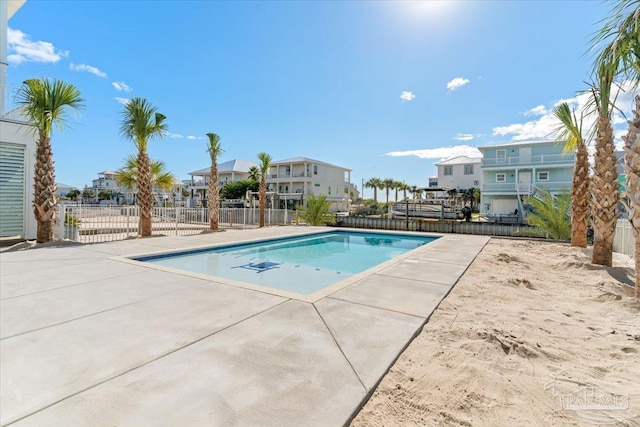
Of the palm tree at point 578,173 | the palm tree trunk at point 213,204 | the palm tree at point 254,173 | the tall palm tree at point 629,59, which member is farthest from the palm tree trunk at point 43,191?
the palm tree at point 254,173

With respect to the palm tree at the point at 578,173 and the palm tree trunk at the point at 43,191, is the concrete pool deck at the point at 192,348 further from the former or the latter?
the palm tree at the point at 578,173

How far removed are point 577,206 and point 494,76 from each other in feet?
22.6

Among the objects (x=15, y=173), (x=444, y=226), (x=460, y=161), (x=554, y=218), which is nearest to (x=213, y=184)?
(x=15, y=173)

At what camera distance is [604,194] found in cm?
743

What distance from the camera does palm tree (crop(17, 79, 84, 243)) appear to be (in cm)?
959

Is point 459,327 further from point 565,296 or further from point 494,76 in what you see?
point 494,76

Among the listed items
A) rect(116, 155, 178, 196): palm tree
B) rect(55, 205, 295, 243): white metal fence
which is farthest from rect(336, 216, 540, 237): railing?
rect(116, 155, 178, 196): palm tree

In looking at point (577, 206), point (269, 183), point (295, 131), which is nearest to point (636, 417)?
point (577, 206)

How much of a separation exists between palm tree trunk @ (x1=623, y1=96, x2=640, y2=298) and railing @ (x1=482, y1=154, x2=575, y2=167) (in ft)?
85.1

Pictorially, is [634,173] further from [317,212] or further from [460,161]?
[460,161]

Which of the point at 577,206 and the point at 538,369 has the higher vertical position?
the point at 577,206

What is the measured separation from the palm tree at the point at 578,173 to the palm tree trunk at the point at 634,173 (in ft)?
18.6

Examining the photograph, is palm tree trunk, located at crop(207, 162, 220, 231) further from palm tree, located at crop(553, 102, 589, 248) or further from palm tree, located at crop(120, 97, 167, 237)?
palm tree, located at crop(553, 102, 589, 248)

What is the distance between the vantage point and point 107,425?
1.87m
